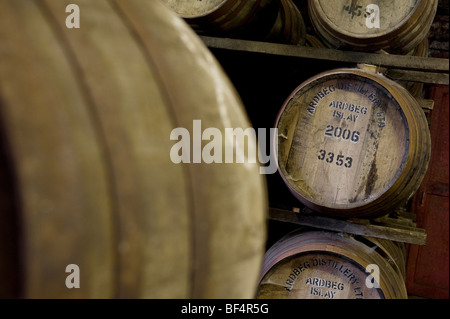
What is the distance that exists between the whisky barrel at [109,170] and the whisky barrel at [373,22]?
5.64ft

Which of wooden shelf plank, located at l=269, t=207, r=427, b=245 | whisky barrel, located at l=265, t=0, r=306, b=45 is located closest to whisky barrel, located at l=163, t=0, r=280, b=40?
whisky barrel, located at l=265, t=0, r=306, b=45

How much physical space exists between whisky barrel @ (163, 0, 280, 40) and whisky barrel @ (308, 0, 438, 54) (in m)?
0.32

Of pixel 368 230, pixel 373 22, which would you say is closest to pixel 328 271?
pixel 368 230

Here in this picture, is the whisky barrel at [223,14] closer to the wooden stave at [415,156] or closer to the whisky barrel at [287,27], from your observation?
the whisky barrel at [287,27]

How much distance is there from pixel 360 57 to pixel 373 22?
0.19 m

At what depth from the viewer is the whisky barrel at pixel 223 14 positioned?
2326 millimetres

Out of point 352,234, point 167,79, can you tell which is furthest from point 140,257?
point 352,234

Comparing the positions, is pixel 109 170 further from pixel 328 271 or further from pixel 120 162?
pixel 328 271

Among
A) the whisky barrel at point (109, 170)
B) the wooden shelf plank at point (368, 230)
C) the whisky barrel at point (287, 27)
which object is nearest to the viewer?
the whisky barrel at point (109, 170)

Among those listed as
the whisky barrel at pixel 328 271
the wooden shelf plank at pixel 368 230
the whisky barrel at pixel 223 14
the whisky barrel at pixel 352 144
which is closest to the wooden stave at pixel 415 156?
the whisky barrel at pixel 352 144

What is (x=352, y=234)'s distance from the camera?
234cm

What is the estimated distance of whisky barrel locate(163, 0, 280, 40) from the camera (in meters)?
2.33

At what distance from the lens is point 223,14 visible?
7.71 ft

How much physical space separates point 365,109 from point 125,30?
1757 millimetres
